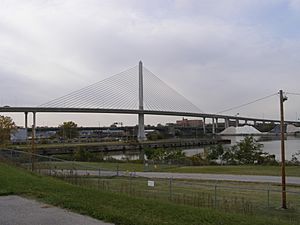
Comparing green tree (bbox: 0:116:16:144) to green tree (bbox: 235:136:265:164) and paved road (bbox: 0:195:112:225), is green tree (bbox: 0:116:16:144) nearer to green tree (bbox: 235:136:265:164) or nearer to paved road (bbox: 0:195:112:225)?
green tree (bbox: 235:136:265:164)

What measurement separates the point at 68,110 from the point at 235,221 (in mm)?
90560

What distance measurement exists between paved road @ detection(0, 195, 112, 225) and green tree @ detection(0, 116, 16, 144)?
55660 millimetres

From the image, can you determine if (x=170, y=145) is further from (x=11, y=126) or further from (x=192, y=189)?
(x=192, y=189)

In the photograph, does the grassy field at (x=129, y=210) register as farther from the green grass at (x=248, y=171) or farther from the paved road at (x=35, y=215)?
the green grass at (x=248, y=171)

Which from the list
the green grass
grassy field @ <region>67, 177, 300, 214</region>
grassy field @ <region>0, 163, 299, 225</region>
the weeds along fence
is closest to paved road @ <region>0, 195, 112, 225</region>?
grassy field @ <region>0, 163, 299, 225</region>

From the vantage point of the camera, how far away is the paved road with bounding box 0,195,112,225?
8188 mm

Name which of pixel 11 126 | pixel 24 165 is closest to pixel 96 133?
pixel 11 126

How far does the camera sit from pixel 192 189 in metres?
23.5

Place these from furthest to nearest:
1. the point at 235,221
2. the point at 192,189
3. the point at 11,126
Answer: the point at 11,126 → the point at 192,189 → the point at 235,221

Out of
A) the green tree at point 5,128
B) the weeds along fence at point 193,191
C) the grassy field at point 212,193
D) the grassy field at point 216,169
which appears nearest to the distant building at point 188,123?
the green tree at point 5,128

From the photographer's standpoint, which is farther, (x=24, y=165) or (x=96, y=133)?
(x=96, y=133)

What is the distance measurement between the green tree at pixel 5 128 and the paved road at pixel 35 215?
5566cm

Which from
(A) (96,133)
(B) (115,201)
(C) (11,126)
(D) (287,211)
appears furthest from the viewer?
(A) (96,133)

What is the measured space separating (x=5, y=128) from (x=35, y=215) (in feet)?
196
